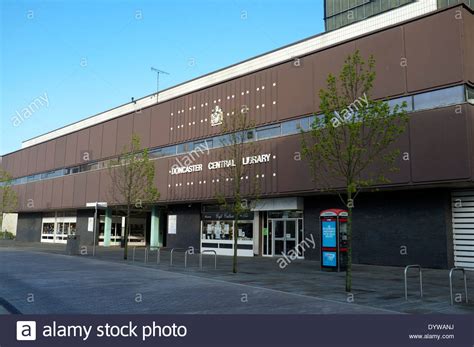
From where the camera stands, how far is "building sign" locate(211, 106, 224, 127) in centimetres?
2548

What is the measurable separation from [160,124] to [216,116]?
5.91 m

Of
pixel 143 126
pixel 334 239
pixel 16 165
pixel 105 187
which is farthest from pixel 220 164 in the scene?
pixel 16 165

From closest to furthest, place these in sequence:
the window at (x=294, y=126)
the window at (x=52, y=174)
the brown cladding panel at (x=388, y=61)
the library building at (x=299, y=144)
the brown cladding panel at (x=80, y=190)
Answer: the library building at (x=299, y=144) → the brown cladding panel at (x=388, y=61) → the window at (x=294, y=126) → the brown cladding panel at (x=80, y=190) → the window at (x=52, y=174)

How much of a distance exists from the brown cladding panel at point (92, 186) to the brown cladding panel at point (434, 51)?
2541cm

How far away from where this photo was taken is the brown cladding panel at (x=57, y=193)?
3934 centimetres

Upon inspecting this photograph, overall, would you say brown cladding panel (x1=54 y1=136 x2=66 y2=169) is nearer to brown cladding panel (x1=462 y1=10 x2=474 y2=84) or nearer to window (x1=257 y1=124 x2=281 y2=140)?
window (x1=257 y1=124 x2=281 y2=140)

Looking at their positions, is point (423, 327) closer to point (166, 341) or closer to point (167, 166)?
point (166, 341)

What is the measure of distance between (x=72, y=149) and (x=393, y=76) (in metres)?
30.1

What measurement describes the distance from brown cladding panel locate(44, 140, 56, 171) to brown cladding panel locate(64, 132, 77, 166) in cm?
283

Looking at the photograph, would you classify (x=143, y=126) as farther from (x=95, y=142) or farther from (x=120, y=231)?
(x=120, y=231)

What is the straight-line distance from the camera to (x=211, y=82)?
27594 mm

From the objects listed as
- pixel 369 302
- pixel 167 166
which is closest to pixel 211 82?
pixel 167 166

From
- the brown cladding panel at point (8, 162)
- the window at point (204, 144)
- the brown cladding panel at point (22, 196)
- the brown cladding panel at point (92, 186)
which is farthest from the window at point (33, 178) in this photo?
the window at point (204, 144)

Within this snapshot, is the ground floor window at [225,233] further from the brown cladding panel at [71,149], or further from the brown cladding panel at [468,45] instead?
the brown cladding panel at [71,149]
